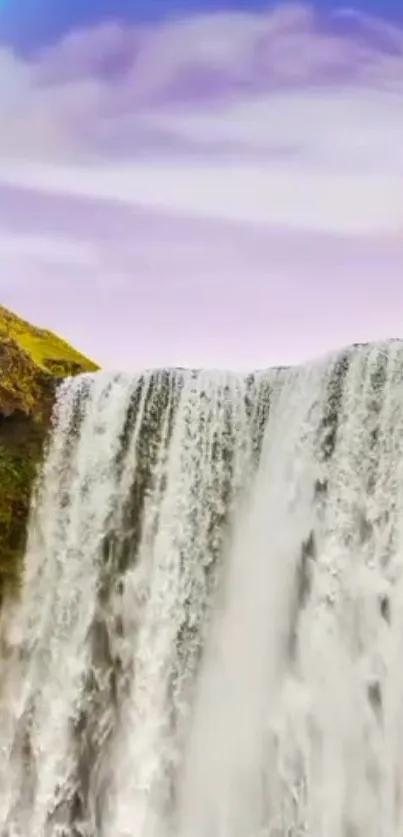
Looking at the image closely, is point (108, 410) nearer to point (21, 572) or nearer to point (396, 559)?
point (21, 572)

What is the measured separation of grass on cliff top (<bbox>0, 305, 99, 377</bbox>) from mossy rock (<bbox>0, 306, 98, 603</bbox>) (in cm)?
135

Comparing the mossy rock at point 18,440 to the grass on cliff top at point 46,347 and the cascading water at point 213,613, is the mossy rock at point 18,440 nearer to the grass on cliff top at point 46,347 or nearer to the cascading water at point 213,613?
the cascading water at point 213,613

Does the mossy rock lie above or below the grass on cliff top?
below

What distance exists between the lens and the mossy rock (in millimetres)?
19594

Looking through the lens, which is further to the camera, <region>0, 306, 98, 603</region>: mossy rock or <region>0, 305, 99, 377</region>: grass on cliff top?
<region>0, 305, 99, 377</region>: grass on cliff top

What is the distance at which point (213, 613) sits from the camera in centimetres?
1703

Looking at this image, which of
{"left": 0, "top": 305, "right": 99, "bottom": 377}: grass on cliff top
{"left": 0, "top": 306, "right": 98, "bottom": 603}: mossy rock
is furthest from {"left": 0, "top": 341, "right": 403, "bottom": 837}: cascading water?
{"left": 0, "top": 305, "right": 99, "bottom": 377}: grass on cliff top

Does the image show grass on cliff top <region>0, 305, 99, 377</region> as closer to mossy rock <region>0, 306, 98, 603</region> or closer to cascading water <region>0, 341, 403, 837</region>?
mossy rock <region>0, 306, 98, 603</region>

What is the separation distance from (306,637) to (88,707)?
423 cm

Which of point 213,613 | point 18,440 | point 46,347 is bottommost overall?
point 213,613

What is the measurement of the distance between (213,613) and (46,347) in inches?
384

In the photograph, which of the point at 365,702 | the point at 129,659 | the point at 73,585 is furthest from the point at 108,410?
the point at 365,702

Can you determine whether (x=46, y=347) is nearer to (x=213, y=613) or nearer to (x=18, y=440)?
(x=18, y=440)

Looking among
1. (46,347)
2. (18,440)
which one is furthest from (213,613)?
(46,347)
